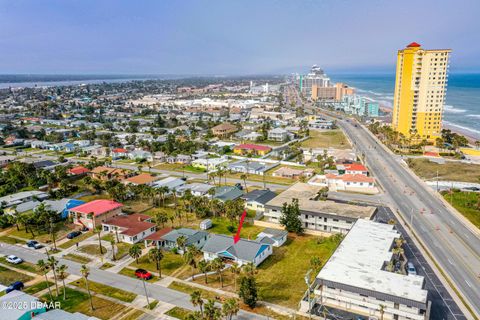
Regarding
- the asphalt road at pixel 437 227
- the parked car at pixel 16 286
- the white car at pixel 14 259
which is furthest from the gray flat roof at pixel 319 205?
the white car at pixel 14 259

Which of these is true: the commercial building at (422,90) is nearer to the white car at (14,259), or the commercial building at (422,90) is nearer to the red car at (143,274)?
the red car at (143,274)

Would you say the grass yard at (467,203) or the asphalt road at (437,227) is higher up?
the grass yard at (467,203)

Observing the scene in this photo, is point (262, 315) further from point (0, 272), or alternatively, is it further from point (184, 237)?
point (0, 272)

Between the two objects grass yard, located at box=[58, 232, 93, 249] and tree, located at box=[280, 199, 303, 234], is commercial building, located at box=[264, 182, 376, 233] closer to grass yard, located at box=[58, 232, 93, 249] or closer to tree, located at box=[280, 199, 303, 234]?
tree, located at box=[280, 199, 303, 234]

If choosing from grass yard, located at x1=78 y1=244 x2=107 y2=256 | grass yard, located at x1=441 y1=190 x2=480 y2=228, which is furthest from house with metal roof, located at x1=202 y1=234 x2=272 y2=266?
grass yard, located at x1=441 y1=190 x2=480 y2=228

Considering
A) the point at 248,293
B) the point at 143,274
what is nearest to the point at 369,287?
the point at 248,293
